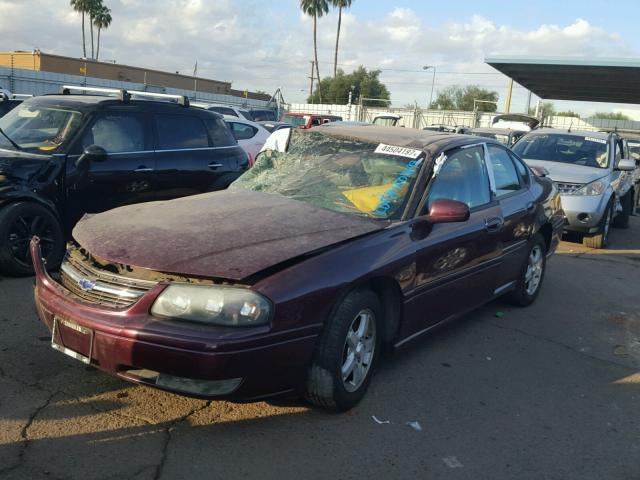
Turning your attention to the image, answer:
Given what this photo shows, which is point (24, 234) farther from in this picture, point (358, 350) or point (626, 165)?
point (626, 165)

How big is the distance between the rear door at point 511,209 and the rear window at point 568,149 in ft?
15.5

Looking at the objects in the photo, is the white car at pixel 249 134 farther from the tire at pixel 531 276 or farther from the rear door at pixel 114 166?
the tire at pixel 531 276

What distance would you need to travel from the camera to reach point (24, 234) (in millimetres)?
5688

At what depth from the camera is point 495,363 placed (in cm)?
468

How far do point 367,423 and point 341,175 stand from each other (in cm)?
180

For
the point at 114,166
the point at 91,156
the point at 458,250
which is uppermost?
the point at 91,156

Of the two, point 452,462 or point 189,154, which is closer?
point 452,462

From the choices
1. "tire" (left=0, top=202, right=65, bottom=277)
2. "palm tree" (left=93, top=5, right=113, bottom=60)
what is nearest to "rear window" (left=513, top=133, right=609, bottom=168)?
"tire" (left=0, top=202, right=65, bottom=277)

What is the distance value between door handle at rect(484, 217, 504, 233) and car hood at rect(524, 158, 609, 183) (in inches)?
178

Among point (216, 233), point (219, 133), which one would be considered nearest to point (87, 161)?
point (219, 133)

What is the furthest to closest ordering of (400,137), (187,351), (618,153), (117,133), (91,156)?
(618,153) → (117,133) → (91,156) → (400,137) → (187,351)

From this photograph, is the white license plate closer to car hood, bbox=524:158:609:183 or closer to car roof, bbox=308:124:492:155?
car roof, bbox=308:124:492:155

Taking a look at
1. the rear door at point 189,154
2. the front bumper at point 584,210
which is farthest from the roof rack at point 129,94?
the front bumper at point 584,210

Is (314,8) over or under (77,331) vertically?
over
